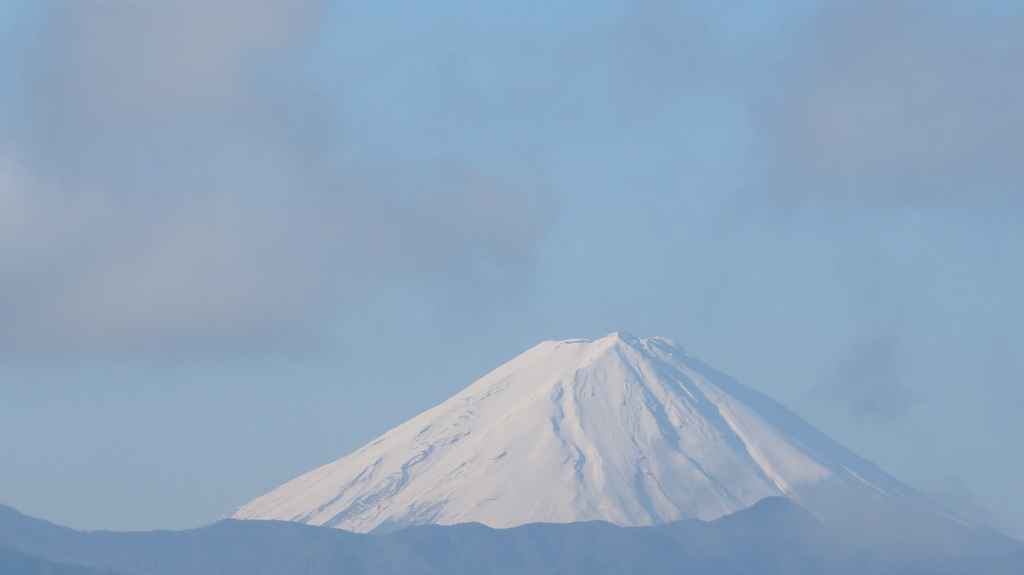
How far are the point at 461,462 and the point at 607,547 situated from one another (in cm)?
1739

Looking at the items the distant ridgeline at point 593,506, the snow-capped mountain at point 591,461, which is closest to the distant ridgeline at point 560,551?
the distant ridgeline at point 593,506

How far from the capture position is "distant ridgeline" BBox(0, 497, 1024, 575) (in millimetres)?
153500

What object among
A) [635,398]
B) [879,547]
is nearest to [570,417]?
[635,398]

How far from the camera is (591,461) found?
163m

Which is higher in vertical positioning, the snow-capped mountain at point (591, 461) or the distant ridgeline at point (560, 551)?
the snow-capped mountain at point (591, 461)

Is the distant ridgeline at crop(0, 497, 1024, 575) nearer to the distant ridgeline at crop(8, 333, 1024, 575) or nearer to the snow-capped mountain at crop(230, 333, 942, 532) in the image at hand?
the distant ridgeline at crop(8, 333, 1024, 575)

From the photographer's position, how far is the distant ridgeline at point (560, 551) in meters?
154

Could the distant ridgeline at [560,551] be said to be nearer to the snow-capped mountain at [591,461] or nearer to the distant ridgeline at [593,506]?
the distant ridgeline at [593,506]

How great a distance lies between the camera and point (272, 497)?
17875 cm

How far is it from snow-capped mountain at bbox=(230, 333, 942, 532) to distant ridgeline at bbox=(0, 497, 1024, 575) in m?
2.60

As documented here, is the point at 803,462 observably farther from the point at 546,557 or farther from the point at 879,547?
the point at 546,557

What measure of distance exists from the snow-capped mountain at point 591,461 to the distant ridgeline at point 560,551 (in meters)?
2.60

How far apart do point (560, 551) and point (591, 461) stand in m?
9.61

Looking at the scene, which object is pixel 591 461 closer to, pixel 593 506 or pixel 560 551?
pixel 593 506
